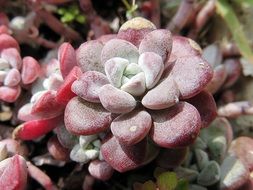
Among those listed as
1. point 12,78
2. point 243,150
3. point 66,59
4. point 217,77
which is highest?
point 66,59

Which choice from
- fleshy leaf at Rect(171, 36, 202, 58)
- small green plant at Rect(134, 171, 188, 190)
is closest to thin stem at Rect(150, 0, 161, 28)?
fleshy leaf at Rect(171, 36, 202, 58)

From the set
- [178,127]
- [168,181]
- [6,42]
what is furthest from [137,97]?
[6,42]

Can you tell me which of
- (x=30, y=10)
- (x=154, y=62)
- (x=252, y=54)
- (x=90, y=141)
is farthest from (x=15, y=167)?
(x=252, y=54)

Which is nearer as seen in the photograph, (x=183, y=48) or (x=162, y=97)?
(x=162, y=97)

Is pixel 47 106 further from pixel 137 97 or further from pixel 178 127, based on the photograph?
pixel 178 127

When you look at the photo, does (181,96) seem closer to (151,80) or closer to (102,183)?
(151,80)

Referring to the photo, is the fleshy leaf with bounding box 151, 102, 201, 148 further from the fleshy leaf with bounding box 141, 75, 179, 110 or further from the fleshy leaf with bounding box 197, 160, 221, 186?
the fleshy leaf with bounding box 197, 160, 221, 186

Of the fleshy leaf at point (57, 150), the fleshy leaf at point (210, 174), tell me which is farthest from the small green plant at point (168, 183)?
the fleshy leaf at point (57, 150)

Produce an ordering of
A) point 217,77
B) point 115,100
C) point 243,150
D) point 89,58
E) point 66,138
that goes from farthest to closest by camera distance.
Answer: point 217,77 < point 243,150 < point 66,138 < point 89,58 < point 115,100

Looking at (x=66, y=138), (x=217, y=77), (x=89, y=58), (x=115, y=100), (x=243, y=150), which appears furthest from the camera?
(x=217, y=77)
